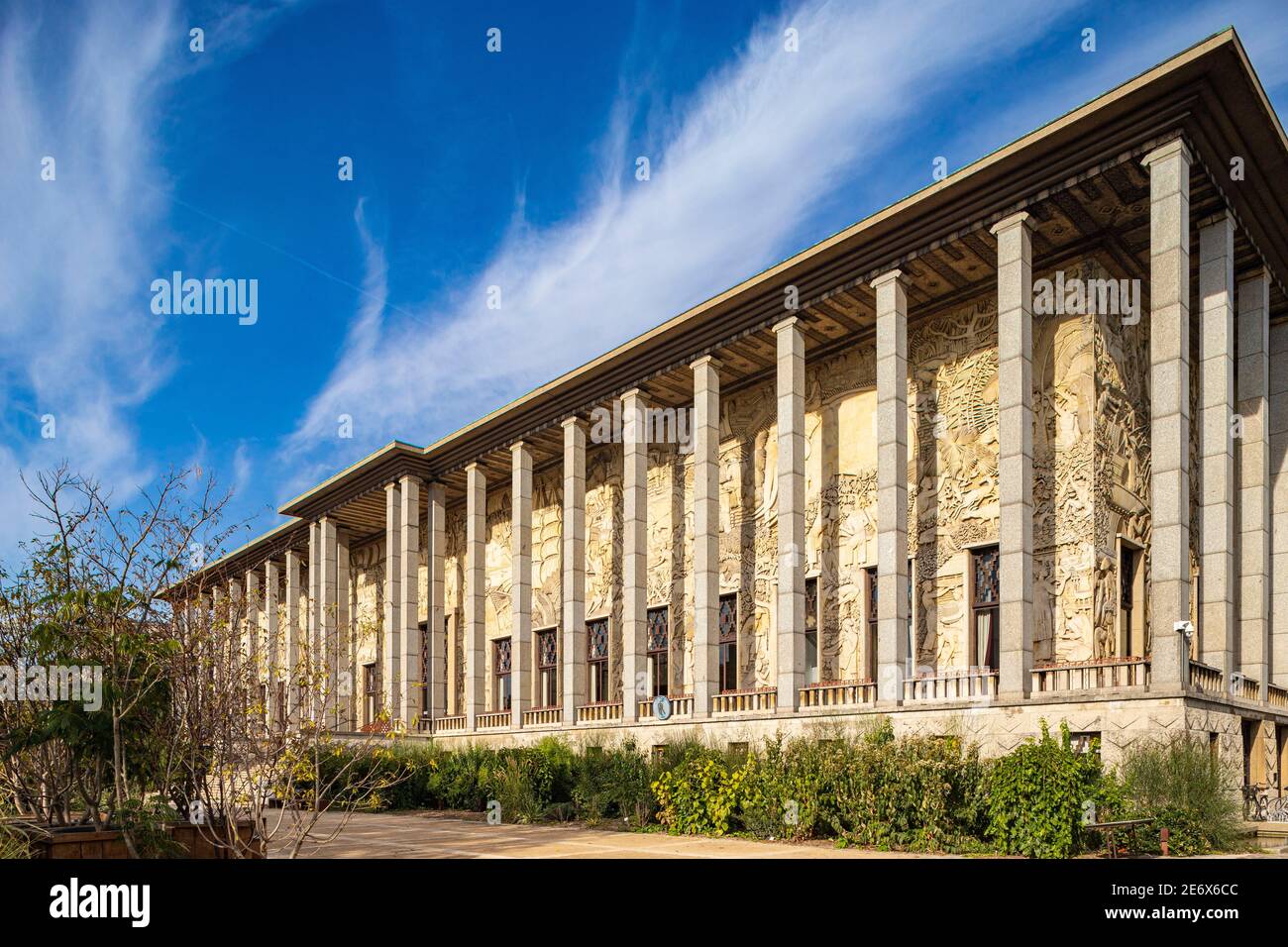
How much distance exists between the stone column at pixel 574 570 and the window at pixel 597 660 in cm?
137

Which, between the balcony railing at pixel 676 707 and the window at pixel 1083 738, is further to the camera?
the balcony railing at pixel 676 707

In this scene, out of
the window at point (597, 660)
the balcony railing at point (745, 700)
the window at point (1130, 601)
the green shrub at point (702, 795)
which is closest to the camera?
the green shrub at point (702, 795)

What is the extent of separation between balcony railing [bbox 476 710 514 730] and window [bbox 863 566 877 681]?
12461 mm

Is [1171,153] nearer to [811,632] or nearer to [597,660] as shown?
[811,632]

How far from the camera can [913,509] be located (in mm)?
22828

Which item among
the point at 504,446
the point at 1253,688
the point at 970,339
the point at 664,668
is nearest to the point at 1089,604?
the point at 1253,688

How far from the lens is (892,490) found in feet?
68.3

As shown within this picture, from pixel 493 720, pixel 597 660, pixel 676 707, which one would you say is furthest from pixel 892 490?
pixel 493 720

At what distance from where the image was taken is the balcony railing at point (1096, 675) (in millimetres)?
16891

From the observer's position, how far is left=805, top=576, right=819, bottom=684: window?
24562 mm

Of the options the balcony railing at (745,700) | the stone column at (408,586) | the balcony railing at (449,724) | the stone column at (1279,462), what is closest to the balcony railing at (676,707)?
the balcony railing at (745,700)

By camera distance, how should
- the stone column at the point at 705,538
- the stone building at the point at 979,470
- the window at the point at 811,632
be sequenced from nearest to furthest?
the stone building at the point at 979,470 < the window at the point at 811,632 < the stone column at the point at 705,538

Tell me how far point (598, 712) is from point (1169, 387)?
16886mm

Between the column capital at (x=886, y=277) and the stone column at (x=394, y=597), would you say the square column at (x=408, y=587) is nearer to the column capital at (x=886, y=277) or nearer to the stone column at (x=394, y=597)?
the stone column at (x=394, y=597)
